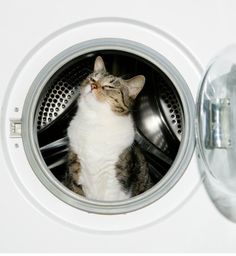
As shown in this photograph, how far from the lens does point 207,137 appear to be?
114cm

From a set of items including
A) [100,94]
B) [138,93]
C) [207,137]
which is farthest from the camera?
[138,93]

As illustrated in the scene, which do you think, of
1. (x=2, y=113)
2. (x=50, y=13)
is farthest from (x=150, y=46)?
(x=2, y=113)

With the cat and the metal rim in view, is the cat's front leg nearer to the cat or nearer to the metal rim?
the cat

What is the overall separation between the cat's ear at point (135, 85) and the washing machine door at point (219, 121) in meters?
0.30

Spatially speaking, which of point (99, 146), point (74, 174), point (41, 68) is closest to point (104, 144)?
point (99, 146)

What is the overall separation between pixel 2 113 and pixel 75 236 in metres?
0.35

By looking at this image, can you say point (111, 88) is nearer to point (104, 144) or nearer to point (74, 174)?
point (104, 144)

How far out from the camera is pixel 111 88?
1443mm

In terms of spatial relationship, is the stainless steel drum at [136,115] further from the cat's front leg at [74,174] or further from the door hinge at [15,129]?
the door hinge at [15,129]

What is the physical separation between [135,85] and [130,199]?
0.38 metres

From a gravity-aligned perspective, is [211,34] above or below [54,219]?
above

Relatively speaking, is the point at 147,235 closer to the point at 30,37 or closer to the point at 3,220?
the point at 3,220

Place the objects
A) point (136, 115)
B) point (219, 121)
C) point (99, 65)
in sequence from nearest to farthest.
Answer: point (219, 121) → point (99, 65) → point (136, 115)

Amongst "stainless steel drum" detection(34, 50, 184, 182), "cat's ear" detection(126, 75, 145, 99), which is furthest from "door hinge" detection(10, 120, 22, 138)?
"cat's ear" detection(126, 75, 145, 99)
